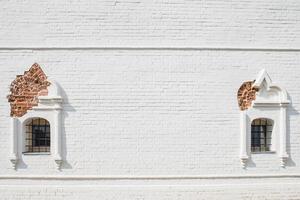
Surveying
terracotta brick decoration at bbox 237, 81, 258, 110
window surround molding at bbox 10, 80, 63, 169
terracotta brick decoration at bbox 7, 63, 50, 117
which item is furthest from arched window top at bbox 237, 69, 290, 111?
terracotta brick decoration at bbox 7, 63, 50, 117

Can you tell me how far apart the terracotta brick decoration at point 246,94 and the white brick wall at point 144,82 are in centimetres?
15

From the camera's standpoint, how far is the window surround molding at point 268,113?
8102mm

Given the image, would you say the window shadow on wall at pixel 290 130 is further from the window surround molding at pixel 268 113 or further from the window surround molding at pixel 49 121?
the window surround molding at pixel 49 121

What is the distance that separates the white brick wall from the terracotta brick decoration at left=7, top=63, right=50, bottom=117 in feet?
0.60

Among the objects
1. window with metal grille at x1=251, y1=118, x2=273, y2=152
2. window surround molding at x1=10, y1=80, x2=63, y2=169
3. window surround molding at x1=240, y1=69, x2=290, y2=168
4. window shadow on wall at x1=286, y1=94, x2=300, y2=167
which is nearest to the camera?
window surround molding at x1=10, y1=80, x2=63, y2=169

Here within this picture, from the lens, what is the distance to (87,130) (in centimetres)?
796

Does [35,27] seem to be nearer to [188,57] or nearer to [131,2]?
[131,2]

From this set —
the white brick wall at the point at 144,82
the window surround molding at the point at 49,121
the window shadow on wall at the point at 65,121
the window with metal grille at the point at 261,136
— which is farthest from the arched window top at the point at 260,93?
the window surround molding at the point at 49,121

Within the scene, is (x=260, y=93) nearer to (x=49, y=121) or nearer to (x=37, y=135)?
(x=49, y=121)

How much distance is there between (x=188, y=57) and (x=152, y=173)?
2.93 meters

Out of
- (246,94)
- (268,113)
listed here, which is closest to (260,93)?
(246,94)

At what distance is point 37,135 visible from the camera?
823 centimetres

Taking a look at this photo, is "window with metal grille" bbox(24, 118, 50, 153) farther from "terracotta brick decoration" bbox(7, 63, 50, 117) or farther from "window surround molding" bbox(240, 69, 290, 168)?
"window surround molding" bbox(240, 69, 290, 168)

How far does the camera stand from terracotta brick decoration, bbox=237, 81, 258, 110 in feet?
26.7
